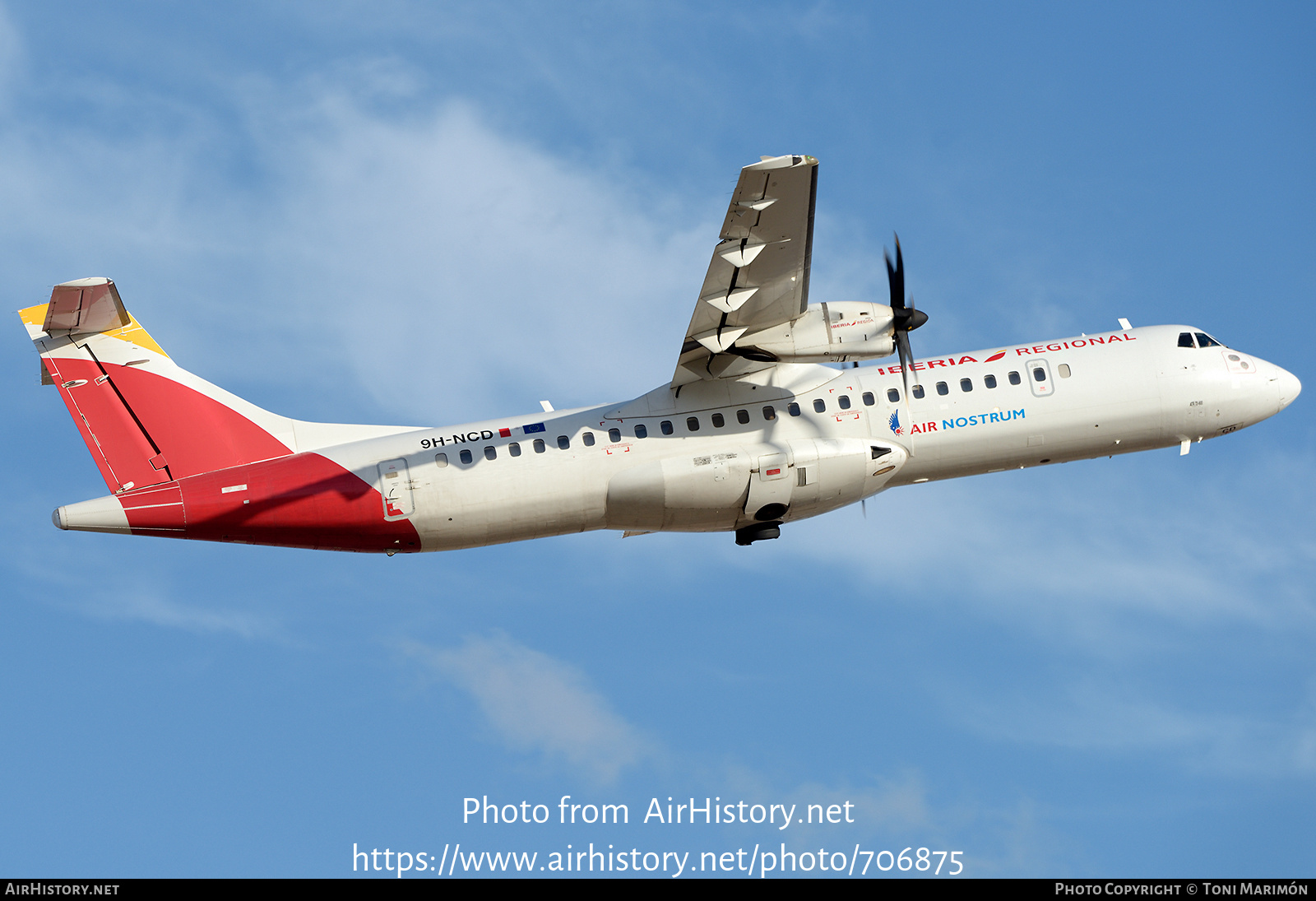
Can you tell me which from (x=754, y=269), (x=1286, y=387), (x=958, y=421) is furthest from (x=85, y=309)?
(x=1286, y=387)

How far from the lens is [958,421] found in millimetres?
27594

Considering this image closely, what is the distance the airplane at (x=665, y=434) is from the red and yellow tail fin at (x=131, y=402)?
0.04 m

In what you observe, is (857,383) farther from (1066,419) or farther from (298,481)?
(298,481)

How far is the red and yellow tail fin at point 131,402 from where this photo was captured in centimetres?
2505

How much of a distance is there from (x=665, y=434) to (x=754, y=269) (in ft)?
14.0

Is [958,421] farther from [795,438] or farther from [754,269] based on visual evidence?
[754,269]

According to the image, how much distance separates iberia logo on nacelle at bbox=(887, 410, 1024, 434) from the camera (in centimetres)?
2739

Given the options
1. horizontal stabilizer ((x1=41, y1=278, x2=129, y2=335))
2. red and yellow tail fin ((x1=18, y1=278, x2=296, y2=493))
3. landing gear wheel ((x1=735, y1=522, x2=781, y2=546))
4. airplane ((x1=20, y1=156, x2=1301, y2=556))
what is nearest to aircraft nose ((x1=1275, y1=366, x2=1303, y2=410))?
airplane ((x1=20, y1=156, x2=1301, y2=556))

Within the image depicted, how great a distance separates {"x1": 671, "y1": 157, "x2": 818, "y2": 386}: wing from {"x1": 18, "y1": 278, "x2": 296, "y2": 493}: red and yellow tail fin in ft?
28.6

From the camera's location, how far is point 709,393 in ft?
88.8

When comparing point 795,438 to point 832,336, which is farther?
point 795,438
